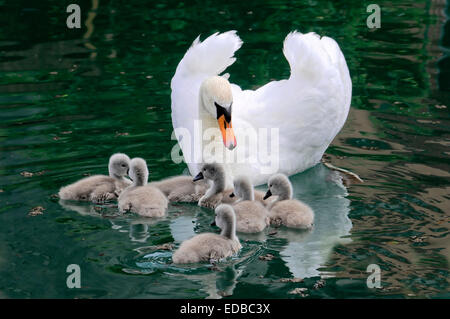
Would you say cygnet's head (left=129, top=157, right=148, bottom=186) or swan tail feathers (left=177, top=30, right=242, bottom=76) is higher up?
swan tail feathers (left=177, top=30, right=242, bottom=76)

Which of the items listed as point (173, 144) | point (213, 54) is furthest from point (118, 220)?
point (213, 54)

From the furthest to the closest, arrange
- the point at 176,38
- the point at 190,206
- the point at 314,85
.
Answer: the point at 176,38, the point at 314,85, the point at 190,206

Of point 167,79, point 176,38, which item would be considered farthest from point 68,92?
point 176,38

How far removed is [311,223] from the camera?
7.01 metres

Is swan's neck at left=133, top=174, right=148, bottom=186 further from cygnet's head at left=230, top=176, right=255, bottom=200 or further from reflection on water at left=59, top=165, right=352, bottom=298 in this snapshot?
cygnet's head at left=230, top=176, right=255, bottom=200

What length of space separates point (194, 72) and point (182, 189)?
1816mm

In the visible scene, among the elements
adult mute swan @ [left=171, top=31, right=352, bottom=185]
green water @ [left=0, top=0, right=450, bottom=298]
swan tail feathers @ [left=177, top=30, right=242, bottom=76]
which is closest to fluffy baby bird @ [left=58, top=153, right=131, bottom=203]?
green water @ [left=0, top=0, right=450, bottom=298]

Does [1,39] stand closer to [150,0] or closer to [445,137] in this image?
[150,0]

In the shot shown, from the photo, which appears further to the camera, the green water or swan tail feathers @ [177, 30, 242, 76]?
swan tail feathers @ [177, 30, 242, 76]

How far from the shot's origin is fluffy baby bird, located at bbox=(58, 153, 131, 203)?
7.49 m

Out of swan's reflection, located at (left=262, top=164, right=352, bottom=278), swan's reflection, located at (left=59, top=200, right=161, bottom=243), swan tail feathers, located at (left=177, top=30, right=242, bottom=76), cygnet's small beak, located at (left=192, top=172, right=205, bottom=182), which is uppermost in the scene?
swan tail feathers, located at (left=177, top=30, right=242, bottom=76)

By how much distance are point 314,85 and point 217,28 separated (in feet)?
17.8

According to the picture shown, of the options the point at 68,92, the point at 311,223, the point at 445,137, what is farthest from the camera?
the point at 68,92

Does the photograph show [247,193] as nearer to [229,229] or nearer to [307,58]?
[229,229]
